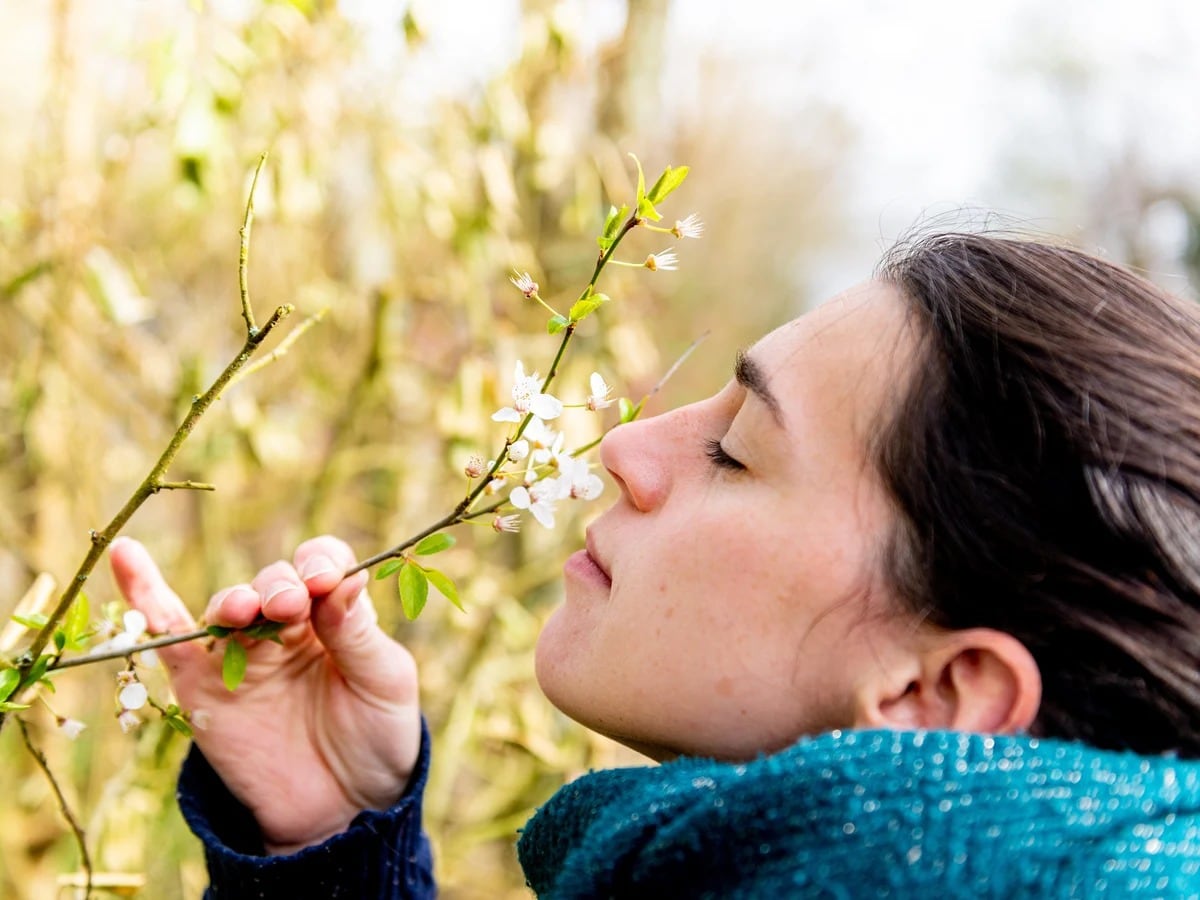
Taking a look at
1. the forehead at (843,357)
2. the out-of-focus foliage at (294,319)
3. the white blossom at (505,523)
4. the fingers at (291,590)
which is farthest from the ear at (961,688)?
the out-of-focus foliage at (294,319)

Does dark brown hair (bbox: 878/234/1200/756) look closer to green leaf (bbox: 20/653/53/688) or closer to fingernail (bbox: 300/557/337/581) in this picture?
fingernail (bbox: 300/557/337/581)

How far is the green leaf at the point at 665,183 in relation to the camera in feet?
2.45

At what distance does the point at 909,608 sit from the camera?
739 mm

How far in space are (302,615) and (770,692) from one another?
38 cm

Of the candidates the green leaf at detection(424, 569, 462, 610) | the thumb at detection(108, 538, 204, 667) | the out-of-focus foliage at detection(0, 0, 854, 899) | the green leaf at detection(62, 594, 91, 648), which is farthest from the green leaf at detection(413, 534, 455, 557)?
the out-of-focus foliage at detection(0, 0, 854, 899)

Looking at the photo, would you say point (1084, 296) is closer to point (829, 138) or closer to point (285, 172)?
point (285, 172)

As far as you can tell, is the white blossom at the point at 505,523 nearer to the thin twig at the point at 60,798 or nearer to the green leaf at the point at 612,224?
the green leaf at the point at 612,224

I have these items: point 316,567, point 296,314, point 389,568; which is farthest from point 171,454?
point 296,314

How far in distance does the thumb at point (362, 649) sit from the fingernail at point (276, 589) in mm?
67

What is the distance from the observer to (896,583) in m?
0.74

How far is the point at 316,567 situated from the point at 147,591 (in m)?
0.18

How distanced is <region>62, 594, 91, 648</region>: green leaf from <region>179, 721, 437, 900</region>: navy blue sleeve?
31 cm

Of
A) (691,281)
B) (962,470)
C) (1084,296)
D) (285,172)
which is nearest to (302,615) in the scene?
(962,470)

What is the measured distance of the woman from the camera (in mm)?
644
